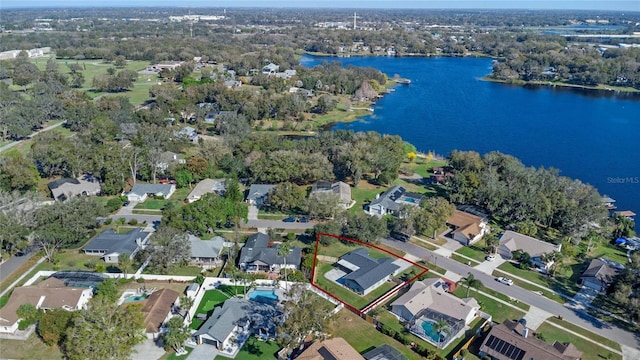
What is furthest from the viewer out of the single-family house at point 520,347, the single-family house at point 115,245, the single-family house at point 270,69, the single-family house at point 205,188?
the single-family house at point 270,69

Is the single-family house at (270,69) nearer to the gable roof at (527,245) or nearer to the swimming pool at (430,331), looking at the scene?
the gable roof at (527,245)

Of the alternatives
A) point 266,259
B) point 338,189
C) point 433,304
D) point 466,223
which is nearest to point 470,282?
point 433,304

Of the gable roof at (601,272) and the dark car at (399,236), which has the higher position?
the gable roof at (601,272)

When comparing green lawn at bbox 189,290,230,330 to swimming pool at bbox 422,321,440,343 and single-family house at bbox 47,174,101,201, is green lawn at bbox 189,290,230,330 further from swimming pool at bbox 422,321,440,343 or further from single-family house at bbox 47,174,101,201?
single-family house at bbox 47,174,101,201

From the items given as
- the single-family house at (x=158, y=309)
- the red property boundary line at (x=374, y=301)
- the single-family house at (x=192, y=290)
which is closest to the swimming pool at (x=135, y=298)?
the single-family house at (x=158, y=309)

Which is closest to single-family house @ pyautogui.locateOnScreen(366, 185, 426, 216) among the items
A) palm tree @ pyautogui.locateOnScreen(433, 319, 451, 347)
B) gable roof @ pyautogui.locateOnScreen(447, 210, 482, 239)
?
gable roof @ pyautogui.locateOnScreen(447, 210, 482, 239)

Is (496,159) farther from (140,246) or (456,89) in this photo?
(456,89)

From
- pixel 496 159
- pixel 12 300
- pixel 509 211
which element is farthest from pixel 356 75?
pixel 12 300
